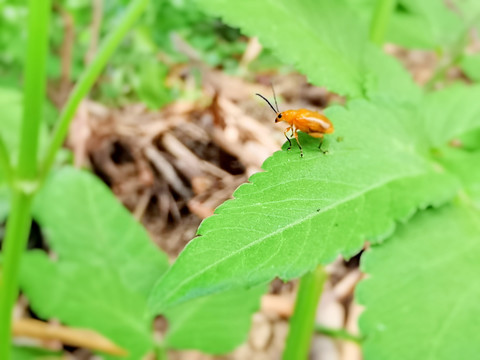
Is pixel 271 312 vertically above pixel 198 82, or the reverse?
pixel 198 82

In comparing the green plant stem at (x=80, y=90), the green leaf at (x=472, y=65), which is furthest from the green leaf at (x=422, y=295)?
the green leaf at (x=472, y=65)

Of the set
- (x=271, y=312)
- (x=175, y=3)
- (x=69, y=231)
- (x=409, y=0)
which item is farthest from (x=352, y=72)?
(x=175, y=3)

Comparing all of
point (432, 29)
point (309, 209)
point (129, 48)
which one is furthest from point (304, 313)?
point (129, 48)

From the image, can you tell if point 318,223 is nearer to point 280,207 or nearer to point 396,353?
point 280,207

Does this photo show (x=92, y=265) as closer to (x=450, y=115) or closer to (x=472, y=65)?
(x=450, y=115)

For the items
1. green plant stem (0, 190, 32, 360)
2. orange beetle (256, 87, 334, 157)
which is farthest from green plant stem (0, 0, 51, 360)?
orange beetle (256, 87, 334, 157)

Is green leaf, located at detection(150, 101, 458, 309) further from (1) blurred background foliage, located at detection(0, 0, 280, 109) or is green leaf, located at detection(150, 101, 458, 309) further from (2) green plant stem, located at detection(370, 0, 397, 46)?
(1) blurred background foliage, located at detection(0, 0, 280, 109)
